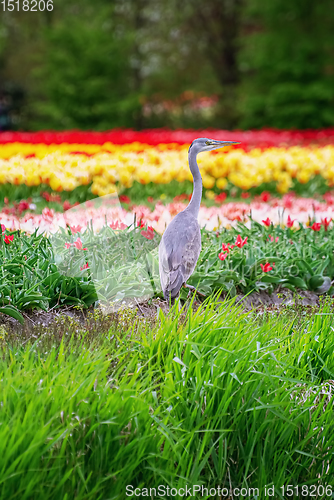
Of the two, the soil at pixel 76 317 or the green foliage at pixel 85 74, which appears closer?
the soil at pixel 76 317

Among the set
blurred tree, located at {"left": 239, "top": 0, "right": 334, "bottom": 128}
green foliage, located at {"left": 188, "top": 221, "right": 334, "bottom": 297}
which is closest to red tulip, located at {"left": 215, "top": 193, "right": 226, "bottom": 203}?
green foliage, located at {"left": 188, "top": 221, "right": 334, "bottom": 297}

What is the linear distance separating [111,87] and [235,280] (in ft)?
55.4

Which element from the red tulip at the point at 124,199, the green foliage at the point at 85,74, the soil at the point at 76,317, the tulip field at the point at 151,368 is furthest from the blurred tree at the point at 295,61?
the soil at the point at 76,317

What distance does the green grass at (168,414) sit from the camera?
82.1 inches

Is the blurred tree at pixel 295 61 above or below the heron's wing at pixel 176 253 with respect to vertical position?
above

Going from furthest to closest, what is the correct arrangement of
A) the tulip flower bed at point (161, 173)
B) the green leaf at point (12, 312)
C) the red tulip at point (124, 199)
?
1. the tulip flower bed at point (161, 173)
2. the red tulip at point (124, 199)
3. the green leaf at point (12, 312)

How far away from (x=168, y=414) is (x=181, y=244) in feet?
2.86

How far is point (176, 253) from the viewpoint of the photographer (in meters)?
2.78

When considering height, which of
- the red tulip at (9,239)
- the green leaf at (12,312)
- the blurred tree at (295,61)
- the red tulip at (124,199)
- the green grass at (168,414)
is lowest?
the green grass at (168,414)

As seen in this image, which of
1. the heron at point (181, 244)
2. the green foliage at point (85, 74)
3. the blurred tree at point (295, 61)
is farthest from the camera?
the green foliage at point (85, 74)

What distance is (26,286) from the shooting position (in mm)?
3336

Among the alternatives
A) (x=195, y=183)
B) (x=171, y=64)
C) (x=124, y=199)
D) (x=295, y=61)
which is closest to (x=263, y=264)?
(x=195, y=183)

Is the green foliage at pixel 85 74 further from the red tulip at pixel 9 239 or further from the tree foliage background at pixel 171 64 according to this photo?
the red tulip at pixel 9 239

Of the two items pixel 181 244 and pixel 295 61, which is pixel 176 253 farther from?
pixel 295 61
